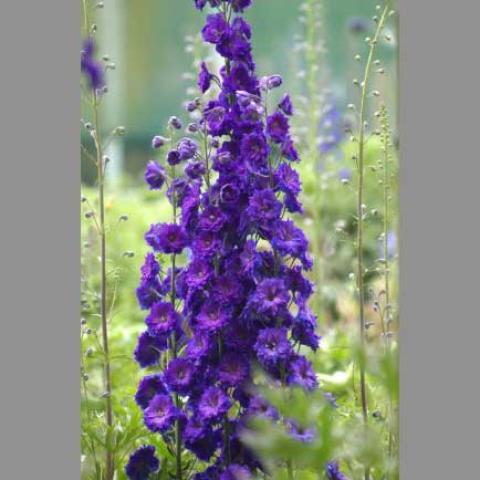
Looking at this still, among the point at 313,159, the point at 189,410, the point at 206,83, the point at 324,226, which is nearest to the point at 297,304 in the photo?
the point at 189,410

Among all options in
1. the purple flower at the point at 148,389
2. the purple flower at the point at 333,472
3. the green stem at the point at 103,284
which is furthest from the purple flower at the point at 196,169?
the purple flower at the point at 333,472

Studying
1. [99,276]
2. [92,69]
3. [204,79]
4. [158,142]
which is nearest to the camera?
[204,79]

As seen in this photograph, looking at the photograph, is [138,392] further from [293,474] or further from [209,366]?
[293,474]

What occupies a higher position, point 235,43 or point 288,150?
point 235,43

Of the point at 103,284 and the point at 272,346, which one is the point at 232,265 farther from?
the point at 103,284

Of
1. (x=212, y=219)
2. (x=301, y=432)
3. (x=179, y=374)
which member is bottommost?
(x=301, y=432)

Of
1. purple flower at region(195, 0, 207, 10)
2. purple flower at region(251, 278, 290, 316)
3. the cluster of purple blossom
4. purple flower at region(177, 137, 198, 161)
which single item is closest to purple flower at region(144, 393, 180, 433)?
the cluster of purple blossom

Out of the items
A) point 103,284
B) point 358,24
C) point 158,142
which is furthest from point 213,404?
point 358,24

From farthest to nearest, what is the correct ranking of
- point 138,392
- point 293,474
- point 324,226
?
point 324,226
point 138,392
point 293,474
